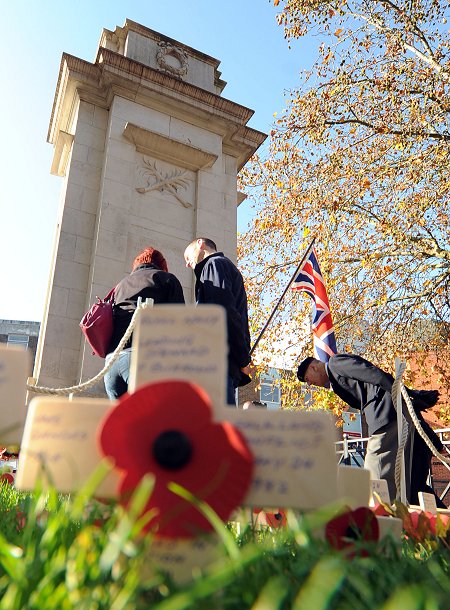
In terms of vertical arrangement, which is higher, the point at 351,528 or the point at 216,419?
the point at 216,419

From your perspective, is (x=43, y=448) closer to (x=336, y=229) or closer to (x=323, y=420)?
(x=323, y=420)

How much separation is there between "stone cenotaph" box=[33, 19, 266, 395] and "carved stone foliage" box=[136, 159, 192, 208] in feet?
0.05

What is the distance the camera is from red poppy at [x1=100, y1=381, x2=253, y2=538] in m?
0.83

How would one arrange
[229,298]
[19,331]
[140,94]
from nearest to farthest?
1. [229,298]
2. [140,94]
3. [19,331]

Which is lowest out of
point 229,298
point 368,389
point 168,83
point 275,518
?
point 275,518

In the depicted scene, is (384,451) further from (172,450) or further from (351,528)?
(172,450)

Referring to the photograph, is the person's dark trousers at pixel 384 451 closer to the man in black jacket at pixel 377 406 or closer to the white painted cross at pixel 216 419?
the man in black jacket at pixel 377 406

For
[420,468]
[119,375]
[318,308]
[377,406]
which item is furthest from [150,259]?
[318,308]

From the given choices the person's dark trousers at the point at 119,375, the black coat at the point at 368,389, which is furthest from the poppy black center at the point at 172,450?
the black coat at the point at 368,389

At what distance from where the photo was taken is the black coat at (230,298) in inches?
154

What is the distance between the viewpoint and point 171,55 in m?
9.20

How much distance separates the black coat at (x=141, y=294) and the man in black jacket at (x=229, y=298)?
252 millimetres

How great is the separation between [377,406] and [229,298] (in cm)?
169

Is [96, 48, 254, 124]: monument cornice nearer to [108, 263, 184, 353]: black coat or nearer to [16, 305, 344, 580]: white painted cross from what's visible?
[108, 263, 184, 353]: black coat
